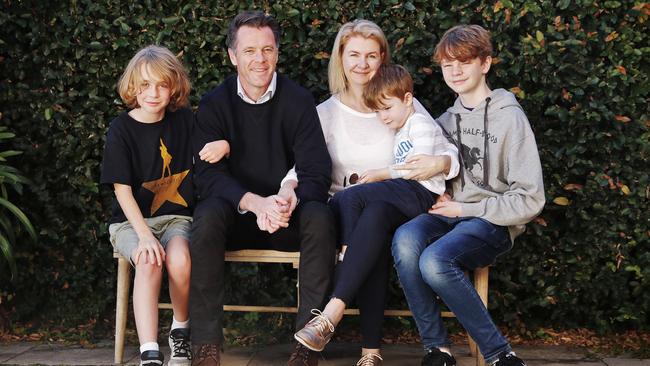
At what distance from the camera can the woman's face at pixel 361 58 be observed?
12.3ft

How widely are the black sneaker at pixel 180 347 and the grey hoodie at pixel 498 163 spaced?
1255 millimetres

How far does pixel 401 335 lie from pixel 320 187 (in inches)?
45.3

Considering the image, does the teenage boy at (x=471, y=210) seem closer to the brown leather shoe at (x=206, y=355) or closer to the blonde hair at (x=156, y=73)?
the brown leather shoe at (x=206, y=355)

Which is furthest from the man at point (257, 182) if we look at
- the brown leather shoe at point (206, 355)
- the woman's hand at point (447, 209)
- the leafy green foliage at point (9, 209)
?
the leafy green foliage at point (9, 209)

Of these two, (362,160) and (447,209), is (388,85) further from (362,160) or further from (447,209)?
(447,209)

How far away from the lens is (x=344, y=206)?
3527mm

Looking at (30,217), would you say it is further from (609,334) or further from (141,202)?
(609,334)

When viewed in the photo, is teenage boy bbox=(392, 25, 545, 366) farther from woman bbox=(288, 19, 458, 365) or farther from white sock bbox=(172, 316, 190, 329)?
white sock bbox=(172, 316, 190, 329)

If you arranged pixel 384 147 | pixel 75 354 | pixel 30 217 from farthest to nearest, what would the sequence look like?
pixel 30 217
pixel 75 354
pixel 384 147

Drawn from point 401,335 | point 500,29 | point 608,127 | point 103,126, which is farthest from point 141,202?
point 608,127

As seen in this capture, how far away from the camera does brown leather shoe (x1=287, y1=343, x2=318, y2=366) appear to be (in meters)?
3.26

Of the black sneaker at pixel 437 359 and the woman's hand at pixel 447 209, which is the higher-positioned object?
the woman's hand at pixel 447 209

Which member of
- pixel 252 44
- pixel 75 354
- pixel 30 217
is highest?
pixel 252 44

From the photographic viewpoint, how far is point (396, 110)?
3658 millimetres
